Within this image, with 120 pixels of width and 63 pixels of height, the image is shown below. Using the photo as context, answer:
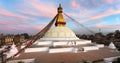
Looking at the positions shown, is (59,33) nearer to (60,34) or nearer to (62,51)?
(60,34)

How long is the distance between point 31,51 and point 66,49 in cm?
379

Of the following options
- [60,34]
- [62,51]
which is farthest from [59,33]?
[62,51]

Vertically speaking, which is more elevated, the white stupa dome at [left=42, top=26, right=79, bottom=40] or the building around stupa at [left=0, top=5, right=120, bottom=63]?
the white stupa dome at [left=42, top=26, right=79, bottom=40]

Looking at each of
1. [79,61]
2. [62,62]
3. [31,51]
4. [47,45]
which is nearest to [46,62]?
[62,62]

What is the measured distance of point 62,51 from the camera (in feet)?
57.4

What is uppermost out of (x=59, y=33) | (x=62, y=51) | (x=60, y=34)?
(x=59, y=33)

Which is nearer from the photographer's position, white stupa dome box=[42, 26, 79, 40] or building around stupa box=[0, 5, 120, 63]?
building around stupa box=[0, 5, 120, 63]

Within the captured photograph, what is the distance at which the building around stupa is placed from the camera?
14.5 m

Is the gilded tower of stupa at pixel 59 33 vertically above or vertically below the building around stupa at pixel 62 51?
above

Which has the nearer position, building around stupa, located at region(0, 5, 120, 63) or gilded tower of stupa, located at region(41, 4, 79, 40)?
building around stupa, located at region(0, 5, 120, 63)

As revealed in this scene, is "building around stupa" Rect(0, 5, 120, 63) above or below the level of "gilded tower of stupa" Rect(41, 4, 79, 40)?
below

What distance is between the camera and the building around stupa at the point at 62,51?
14.5 metres

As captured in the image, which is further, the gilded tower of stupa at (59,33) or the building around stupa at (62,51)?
the gilded tower of stupa at (59,33)

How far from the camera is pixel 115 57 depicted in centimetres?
1627
